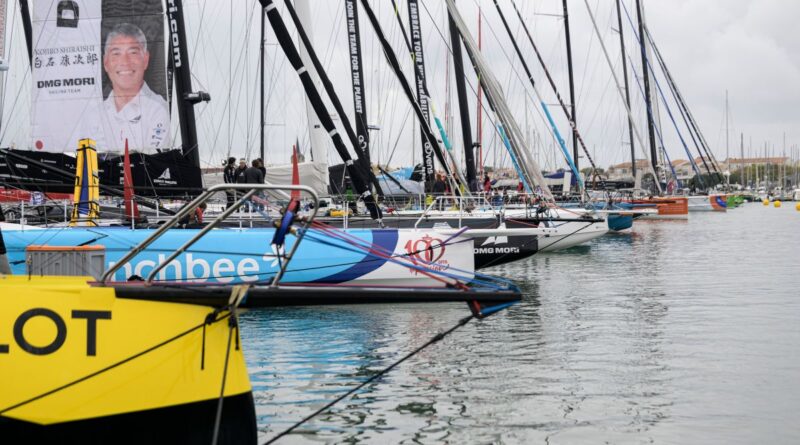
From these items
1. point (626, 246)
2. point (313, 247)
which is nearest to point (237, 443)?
point (313, 247)

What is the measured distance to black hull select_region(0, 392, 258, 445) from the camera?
5.51 meters

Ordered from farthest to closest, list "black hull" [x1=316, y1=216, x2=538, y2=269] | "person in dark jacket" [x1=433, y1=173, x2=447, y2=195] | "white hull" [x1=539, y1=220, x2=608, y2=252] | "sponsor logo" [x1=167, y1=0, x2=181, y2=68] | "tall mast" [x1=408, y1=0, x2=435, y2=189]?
"tall mast" [x1=408, y1=0, x2=435, y2=189] → "person in dark jacket" [x1=433, y1=173, x2=447, y2=195] → "white hull" [x1=539, y1=220, x2=608, y2=252] → "black hull" [x1=316, y1=216, x2=538, y2=269] → "sponsor logo" [x1=167, y1=0, x2=181, y2=68]

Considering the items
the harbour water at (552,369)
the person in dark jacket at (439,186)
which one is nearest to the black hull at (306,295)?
the harbour water at (552,369)

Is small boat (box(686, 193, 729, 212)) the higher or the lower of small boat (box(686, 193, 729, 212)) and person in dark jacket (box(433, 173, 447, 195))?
the lower

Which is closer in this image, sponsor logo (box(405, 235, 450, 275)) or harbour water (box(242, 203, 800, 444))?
harbour water (box(242, 203, 800, 444))

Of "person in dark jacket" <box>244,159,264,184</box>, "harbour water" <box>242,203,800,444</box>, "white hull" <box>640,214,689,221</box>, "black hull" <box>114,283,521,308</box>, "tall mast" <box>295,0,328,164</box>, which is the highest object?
"tall mast" <box>295,0,328,164</box>

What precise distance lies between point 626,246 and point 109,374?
23992 millimetres

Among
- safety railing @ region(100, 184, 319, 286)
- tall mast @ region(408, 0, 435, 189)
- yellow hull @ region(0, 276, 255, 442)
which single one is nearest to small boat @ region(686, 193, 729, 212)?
tall mast @ region(408, 0, 435, 189)

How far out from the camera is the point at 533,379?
28.0 feet

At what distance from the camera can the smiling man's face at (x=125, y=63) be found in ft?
55.7

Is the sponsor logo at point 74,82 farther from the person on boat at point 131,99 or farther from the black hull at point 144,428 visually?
the black hull at point 144,428

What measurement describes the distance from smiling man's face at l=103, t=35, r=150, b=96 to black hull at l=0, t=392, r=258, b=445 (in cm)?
1234

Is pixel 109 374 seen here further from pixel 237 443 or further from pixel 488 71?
pixel 488 71

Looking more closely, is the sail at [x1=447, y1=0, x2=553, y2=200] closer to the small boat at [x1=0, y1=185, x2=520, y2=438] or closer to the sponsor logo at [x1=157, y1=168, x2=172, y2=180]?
the sponsor logo at [x1=157, y1=168, x2=172, y2=180]
